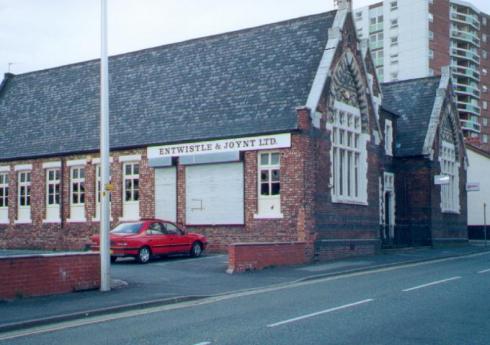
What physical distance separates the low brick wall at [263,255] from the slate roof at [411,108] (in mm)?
15295

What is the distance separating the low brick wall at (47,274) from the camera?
14.7 m

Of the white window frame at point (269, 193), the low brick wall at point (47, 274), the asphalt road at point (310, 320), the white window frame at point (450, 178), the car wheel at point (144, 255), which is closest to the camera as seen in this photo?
the asphalt road at point (310, 320)

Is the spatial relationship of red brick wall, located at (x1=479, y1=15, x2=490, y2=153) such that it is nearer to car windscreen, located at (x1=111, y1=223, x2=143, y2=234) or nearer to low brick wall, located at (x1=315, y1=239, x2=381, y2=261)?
low brick wall, located at (x1=315, y1=239, x2=381, y2=261)

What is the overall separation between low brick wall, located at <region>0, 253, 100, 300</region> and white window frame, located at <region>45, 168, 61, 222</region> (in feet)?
53.4

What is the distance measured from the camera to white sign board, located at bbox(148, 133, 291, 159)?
25906 millimetres

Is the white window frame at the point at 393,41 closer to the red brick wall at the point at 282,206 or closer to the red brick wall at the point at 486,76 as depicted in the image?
the red brick wall at the point at 486,76

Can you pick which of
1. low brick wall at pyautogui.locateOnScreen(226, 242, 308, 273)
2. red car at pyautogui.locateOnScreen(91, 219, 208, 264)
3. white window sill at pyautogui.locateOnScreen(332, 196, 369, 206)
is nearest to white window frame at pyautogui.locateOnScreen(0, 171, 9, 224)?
red car at pyautogui.locateOnScreen(91, 219, 208, 264)

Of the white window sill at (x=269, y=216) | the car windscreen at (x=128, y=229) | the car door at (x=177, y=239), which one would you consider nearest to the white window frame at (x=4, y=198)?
the car windscreen at (x=128, y=229)

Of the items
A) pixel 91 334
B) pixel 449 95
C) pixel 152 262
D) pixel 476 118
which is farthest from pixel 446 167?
pixel 476 118

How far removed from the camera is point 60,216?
1258 inches

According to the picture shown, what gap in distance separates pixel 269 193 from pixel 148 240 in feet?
17.0

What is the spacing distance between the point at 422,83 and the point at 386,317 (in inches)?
1246

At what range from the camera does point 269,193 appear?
26.3 m

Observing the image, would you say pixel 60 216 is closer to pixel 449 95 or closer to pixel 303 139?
pixel 303 139
